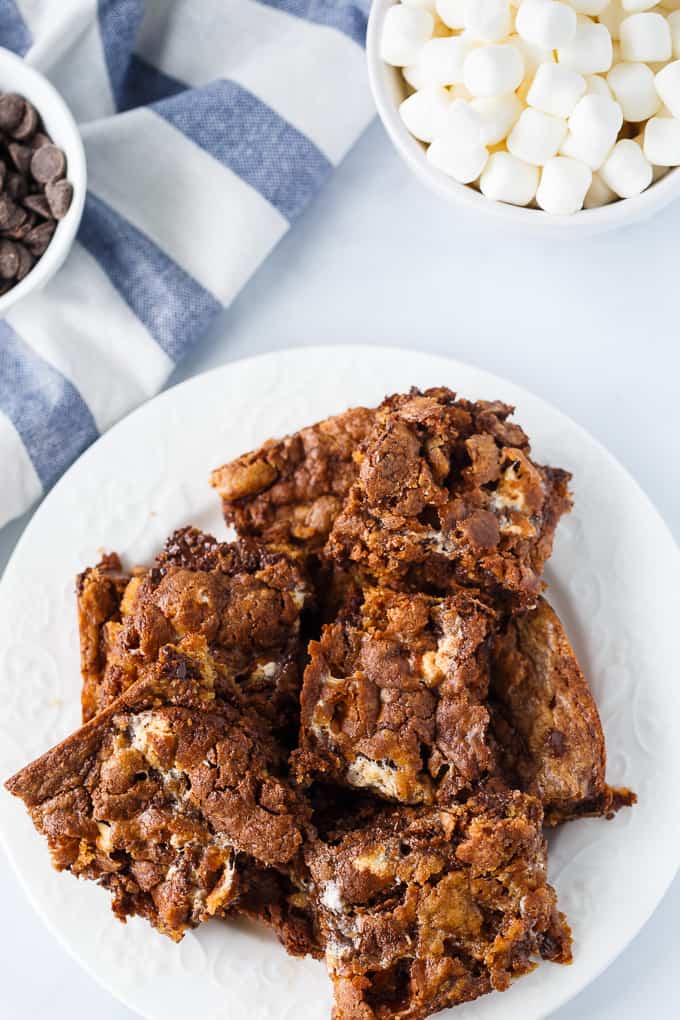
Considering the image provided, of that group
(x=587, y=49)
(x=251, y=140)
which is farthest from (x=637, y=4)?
(x=251, y=140)

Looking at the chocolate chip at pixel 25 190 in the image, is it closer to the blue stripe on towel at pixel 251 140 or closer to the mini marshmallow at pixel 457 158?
the blue stripe on towel at pixel 251 140

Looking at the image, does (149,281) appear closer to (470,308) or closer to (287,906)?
(470,308)

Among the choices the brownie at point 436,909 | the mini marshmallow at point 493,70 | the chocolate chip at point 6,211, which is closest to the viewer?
the brownie at point 436,909

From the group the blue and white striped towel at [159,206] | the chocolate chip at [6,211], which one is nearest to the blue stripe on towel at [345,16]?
the blue and white striped towel at [159,206]

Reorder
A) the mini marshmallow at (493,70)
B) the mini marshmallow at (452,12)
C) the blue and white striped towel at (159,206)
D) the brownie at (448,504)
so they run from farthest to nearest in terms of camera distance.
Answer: the blue and white striped towel at (159,206)
the mini marshmallow at (452,12)
the mini marshmallow at (493,70)
the brownie at (448,504)

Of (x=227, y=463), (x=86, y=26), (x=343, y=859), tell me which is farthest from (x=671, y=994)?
(x=86, y=26)

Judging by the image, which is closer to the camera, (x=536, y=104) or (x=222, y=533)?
(x=536, y=104)

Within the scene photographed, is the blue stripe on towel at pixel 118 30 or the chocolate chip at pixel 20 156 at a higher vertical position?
the blue stripe on towel at pixel 118 30
